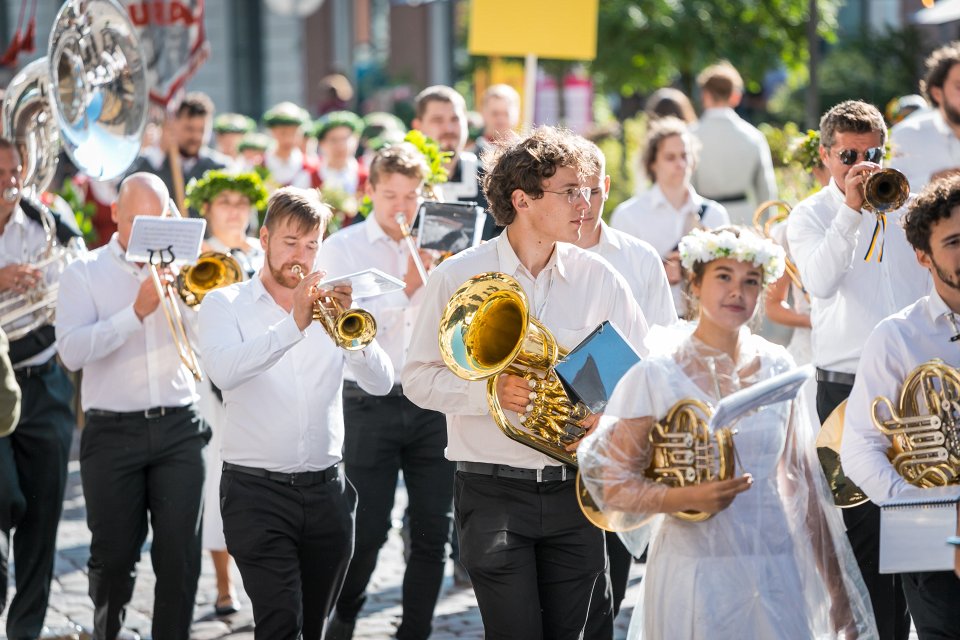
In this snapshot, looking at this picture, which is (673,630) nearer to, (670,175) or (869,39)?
(670,175)

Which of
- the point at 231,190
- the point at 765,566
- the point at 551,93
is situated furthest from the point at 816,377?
the point at 551,93

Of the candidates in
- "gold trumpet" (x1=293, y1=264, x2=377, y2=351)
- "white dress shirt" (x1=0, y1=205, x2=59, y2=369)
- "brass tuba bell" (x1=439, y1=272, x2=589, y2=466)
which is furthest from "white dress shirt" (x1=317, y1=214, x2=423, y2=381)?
"brass tuba bell" (x1=439, y1=272, x2=589, y2=466)

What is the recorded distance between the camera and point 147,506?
661 centimetres

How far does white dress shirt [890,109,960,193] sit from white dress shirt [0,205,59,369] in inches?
164

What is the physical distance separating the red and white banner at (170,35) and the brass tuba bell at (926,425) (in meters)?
7.29

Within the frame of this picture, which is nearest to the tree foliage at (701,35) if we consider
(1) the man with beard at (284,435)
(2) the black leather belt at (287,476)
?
(1) the man with beard at (284,435)

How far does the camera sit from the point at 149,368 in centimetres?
657

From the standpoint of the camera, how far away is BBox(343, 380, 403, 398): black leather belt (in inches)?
270

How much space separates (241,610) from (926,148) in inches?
164

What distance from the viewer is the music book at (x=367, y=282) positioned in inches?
214

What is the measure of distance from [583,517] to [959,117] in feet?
11.5

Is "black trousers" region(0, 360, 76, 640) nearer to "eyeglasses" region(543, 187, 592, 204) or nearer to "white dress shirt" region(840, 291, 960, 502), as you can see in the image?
"eyeglasses" region(543, 187, 592, 204)

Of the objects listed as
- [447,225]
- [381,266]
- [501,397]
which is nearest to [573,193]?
[501,397]

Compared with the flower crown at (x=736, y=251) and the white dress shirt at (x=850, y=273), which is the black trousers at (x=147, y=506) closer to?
the white dress shirt at (x=850, y=273)
